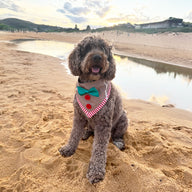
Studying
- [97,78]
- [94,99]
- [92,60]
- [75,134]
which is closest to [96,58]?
[92,60]

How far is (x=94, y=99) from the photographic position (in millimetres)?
2482

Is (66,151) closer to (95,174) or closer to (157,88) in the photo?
(95,174)

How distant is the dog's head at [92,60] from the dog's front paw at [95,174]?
4.66 feet

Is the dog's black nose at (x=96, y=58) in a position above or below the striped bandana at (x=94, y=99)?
above

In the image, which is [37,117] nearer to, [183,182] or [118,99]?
[118,99]

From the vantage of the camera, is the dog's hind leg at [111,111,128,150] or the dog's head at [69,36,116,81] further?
the dog's hind leg at [111,111,128,150]

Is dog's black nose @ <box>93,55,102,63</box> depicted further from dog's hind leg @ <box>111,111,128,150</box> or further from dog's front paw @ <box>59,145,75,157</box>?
dog's front paw @ <box>59,145,75,157</box>

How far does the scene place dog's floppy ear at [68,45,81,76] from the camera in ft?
8.32

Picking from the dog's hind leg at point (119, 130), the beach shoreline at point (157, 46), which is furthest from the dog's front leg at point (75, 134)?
the beach shoreline at point (157, 46)

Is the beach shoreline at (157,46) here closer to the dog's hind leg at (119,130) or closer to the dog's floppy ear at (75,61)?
the dog's hind leg at (119,130)

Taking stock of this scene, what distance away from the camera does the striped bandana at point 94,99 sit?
8.07 feet

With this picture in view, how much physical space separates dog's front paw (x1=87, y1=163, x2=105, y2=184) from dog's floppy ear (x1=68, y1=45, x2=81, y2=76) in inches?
61.1

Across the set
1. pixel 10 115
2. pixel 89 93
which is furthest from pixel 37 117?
pixel 89 93

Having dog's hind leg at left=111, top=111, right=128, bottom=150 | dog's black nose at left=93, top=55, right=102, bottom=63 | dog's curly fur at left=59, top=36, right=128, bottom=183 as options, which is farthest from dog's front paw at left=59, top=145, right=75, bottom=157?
dog's black nose at left=93, top=55, right=102, bottom=63
